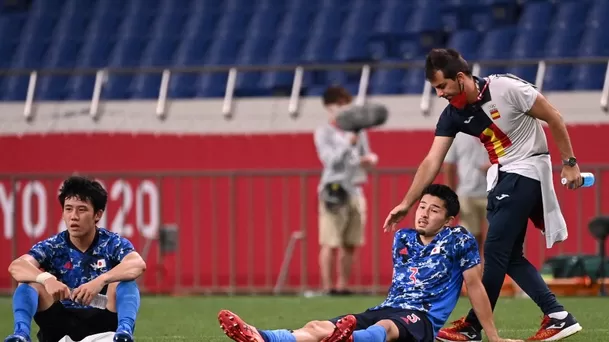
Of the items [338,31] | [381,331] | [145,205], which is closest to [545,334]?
[381,331]

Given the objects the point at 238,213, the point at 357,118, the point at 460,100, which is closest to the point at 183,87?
the point at 238,213

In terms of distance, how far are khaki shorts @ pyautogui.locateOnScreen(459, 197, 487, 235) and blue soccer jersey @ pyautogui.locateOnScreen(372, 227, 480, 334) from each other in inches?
229

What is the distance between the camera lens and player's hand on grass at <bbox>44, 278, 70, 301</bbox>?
6.62 m

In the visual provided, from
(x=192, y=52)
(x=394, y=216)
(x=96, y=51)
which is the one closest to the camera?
(x=394, y=216)

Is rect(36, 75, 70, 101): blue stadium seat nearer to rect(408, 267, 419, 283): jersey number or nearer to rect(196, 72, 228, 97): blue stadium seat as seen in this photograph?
rect(196, 72, 228, 97): blue stadium seat

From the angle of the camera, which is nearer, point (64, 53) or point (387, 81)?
point (387, 81)

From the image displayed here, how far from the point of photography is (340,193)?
46.9 ft

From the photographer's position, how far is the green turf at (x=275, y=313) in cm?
891

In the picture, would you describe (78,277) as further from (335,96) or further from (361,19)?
(361,19)

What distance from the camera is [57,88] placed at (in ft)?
62.3

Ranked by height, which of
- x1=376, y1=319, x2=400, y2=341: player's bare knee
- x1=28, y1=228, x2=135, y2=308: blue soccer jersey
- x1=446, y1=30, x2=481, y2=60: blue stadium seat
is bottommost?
x1=376, y1=319, x2=400, y2=341: player's bare knee

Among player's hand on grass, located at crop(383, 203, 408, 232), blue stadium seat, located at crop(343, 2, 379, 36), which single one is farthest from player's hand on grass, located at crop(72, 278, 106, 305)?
blue stadium seat, located at crop(343, 2, 379, 36)

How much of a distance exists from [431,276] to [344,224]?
693cm

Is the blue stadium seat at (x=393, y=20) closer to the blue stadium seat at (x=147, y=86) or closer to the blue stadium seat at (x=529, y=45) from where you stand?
the blue stadium seat at (x=529, y=45)
